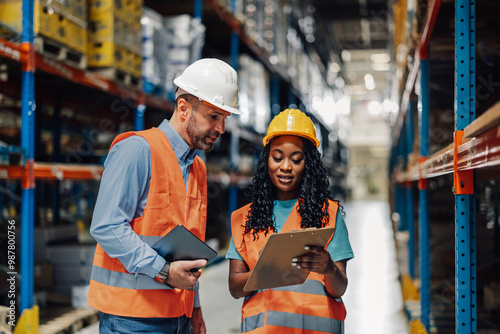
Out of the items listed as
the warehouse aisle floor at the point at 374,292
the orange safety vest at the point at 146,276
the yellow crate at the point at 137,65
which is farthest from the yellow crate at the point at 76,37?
the warehouse aisle floor at the point at 374,292

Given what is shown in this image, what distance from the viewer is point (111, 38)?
4.58 metres

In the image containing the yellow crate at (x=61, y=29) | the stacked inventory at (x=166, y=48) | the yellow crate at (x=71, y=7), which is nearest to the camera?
the yellow crate at (x=61, y=29)

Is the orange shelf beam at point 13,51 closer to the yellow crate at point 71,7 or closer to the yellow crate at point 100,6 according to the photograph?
the yellow crate at point 71,7

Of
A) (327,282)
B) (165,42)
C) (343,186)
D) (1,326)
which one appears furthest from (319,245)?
(343,186)

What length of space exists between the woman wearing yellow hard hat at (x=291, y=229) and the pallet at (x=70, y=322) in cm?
242

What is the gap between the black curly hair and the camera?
77.0 inches

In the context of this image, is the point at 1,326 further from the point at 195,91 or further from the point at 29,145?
the point at 195,91

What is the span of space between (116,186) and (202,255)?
42 centimetres

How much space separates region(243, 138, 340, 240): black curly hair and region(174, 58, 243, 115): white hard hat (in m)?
0.28

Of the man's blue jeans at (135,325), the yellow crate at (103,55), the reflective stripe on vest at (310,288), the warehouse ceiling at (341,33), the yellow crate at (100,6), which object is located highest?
the warehouse ceiling at (341,33)

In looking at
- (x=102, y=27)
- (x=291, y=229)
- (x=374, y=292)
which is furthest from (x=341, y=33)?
(x=291, y=229)

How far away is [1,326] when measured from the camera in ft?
10.3

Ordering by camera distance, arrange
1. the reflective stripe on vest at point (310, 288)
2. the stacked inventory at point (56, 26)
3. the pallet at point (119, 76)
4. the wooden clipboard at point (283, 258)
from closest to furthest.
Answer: the wooden clipboard at point (283, 258) → the reflective stripe on vest at point (310, 288) → the stacked inventory at point (56, 26) → the pallet at point (119, 76)

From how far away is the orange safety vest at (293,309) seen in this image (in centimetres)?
185
